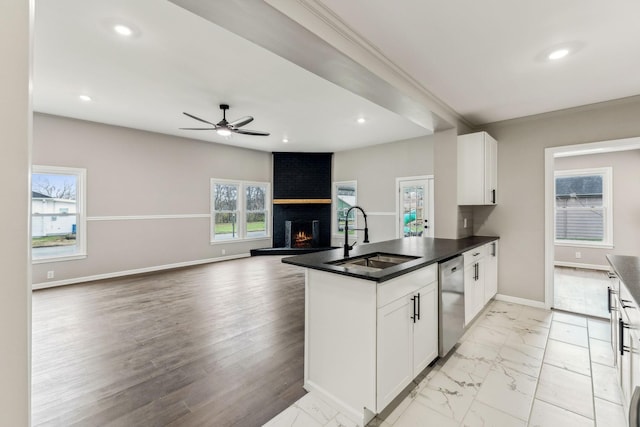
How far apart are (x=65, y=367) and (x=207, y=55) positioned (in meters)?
3.16

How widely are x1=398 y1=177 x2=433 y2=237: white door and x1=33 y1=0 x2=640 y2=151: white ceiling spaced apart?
229cm

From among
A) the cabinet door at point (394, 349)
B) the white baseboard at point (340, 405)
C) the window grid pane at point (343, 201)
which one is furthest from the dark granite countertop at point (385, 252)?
the window grid pane at point (343, 201)

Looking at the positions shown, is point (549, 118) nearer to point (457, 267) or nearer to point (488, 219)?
point (488, 219)

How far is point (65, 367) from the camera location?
244 cm

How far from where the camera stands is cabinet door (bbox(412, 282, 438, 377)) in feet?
7.16

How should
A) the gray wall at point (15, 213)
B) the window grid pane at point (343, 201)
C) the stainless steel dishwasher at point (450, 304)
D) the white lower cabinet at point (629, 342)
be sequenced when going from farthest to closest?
the window grid pane at point (343, 201)
the stainless steel dishwasher at point (450, 304)
the white lower cabinet at point (629, 342)
the gray wall at point (15, 213)

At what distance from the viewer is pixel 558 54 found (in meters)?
2.42

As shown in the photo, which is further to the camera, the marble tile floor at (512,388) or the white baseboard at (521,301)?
the white baseboard at (521,301)

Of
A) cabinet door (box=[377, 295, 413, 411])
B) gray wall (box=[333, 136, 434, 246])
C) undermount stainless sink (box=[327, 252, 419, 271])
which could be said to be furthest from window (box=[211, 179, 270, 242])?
cabinet door (box=[377, 295, 413, 411])

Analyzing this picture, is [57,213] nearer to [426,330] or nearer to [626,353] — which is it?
[426,330]

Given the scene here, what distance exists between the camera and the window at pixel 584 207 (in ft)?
18.7

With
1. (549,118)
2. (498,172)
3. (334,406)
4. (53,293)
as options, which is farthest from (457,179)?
(53,293)

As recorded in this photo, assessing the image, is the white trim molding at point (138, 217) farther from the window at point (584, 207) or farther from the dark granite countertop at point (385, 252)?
the window at point (584, 207)

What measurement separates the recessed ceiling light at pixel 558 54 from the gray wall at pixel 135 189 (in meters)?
6.40
